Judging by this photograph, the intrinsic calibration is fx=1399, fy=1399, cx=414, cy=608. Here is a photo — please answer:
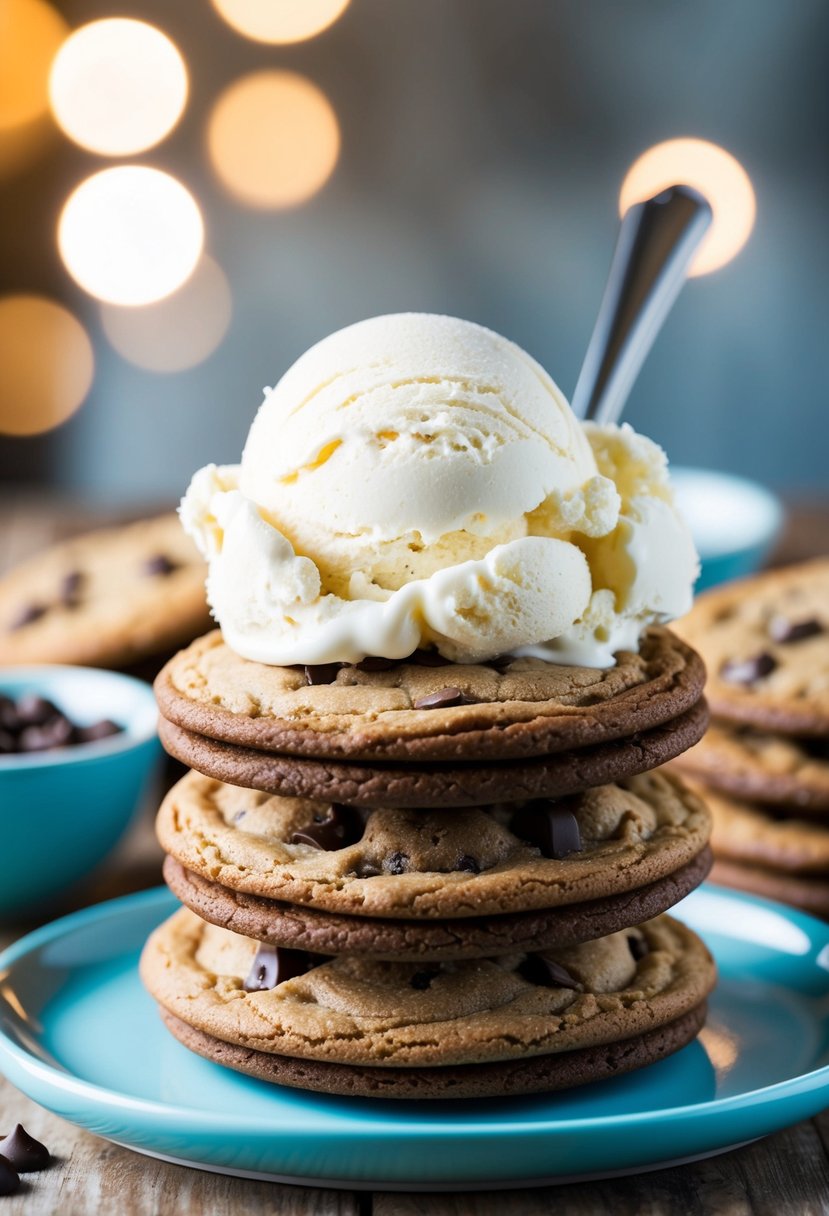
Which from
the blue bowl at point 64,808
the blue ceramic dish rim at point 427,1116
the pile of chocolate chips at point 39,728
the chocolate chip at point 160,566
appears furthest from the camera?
the chocolate chip at point 160,566

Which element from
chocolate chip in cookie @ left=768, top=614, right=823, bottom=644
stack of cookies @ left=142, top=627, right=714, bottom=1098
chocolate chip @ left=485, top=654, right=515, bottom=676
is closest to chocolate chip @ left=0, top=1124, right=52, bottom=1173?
stack of cookies @ left=142, top=627, right=714, bottom=1098

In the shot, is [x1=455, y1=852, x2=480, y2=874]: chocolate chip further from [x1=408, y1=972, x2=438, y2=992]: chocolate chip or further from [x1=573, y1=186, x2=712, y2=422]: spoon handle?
[x1=573, y1=186, x2=712, y2=422]: spoon handle

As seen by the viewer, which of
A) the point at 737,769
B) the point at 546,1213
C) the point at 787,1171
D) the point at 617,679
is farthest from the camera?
the point at 737,769

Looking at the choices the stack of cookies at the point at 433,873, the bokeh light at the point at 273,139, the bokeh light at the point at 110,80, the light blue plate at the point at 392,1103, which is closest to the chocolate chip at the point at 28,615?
the light blue plate at the point at 392,1103

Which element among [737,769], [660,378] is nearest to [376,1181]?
[737,769]

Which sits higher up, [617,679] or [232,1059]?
[617,679]

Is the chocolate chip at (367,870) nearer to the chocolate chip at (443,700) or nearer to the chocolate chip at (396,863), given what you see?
the chocolate chip at (396,863)

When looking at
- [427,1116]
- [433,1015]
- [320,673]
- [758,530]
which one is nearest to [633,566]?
[320,673]

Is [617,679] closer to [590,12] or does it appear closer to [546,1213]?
[546,1213]
